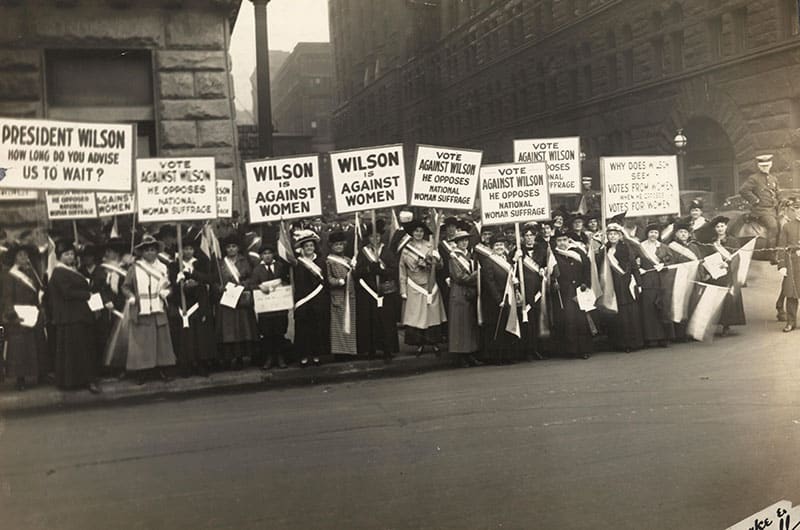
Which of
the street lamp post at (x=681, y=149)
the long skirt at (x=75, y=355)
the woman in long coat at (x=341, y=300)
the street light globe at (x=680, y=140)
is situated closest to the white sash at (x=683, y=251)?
the street lamp post at (x=681, y=149)

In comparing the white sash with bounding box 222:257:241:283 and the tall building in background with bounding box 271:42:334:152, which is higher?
the tall building in background with bounding box 271:42:334:152

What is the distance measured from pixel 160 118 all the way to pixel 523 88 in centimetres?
296

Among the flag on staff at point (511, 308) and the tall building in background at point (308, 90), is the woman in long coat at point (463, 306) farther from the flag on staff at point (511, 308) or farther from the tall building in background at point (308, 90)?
the tall building in background at point (308, 90)

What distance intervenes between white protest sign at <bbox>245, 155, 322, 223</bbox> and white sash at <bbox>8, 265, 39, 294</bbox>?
143cm

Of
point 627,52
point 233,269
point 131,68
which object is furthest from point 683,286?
point 131,68

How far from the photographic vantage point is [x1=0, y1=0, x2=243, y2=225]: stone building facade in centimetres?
363

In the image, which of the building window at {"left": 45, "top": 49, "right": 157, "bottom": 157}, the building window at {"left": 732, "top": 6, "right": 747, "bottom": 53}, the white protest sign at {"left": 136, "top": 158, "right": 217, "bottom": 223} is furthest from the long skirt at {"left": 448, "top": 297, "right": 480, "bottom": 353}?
the building window at {"left": 45, "top": 49, "right": 157, "bottom": 157}

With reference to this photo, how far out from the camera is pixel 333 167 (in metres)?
5.85

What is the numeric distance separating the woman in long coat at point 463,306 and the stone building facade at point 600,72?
1377 mm

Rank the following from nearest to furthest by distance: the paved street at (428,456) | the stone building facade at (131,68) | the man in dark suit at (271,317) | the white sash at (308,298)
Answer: the stone building facade at (131,68)
the paved street at (428,456)
the man in dark suit at (271,317)
the white sash at (308,298)

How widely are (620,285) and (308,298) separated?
331cm

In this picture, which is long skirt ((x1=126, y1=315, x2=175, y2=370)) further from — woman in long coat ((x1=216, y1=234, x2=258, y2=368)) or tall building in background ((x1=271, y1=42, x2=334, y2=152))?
tall building in background ((x1=271, y1=42, x2=334, y2=152))

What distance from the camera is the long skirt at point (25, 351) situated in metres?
4.13

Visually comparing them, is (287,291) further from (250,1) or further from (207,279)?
(250,1)
